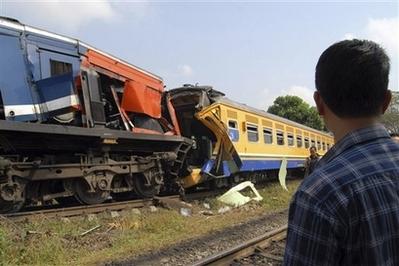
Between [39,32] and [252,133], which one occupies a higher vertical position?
[39,32]

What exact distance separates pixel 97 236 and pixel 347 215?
781 centimetres

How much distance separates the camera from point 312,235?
139 centimetres

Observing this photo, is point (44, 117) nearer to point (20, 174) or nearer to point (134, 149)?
point (20, 174)

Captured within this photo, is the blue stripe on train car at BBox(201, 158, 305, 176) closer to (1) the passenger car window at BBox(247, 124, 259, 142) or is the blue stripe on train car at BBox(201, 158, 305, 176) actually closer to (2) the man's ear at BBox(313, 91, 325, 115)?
(1) the passenger car window at BBox(247, 124, 259, 142)

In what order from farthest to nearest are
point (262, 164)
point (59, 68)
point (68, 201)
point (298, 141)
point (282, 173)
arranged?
point (298, 141)
point (282, 173)
point (262, 164)
point (68, 201)
point (59, 68)

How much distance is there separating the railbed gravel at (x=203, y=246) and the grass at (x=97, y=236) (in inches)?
11.5

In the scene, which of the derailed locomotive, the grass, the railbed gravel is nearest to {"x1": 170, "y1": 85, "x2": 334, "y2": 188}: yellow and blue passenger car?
the derailed locomotive

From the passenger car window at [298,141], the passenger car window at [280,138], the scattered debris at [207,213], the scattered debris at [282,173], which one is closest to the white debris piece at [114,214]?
the scattered debris at [207,213]

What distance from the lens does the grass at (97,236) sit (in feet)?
23.4

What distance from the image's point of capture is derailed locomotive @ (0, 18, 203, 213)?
934 cm

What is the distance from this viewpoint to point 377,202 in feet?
4.72

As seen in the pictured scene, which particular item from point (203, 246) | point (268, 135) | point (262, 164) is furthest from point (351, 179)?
point (268, 135)

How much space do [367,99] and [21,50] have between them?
8.93 meters

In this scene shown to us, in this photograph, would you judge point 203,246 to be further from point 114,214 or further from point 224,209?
point 224,209
